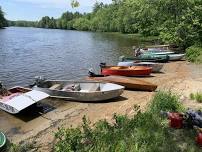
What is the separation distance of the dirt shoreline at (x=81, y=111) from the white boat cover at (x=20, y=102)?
87cm

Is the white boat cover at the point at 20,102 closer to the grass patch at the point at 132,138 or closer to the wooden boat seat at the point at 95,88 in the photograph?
the wooden boat seat at the point at 95,88

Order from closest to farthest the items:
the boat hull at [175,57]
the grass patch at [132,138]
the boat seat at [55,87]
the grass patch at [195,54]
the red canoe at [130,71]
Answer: the grass patch at [132,138] → the boat seat at [55,87] → the red canoe at [130,71] → the grass patch at [195,54] → the boat hull at [175,57]

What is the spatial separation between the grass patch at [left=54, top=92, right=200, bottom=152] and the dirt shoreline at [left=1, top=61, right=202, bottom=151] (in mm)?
2218

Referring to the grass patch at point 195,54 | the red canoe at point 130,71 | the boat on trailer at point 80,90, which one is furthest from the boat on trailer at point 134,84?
the grass patch at point 195,54

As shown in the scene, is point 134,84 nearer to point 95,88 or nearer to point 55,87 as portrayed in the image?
Answer: point 95,88

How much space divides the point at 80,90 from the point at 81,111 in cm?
319

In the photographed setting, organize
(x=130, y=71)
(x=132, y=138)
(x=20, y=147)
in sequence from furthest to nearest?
(x=130, y=71)
(x=20, y=147)
(x=132, y=138)

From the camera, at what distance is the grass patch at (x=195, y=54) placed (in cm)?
3362

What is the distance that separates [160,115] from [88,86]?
28.4 feet

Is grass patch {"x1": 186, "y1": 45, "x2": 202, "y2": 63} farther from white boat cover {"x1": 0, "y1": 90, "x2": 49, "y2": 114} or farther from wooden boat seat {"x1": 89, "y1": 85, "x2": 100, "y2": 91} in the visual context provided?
white boat cover {"x1": 0, "y1": 90, "x2": 49, "y2": 114}

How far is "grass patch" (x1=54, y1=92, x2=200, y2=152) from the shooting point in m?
10.0

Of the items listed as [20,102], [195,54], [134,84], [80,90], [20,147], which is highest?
[195,54]

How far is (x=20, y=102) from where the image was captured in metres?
17.4

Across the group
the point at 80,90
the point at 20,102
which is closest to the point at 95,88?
the point at 80,90
